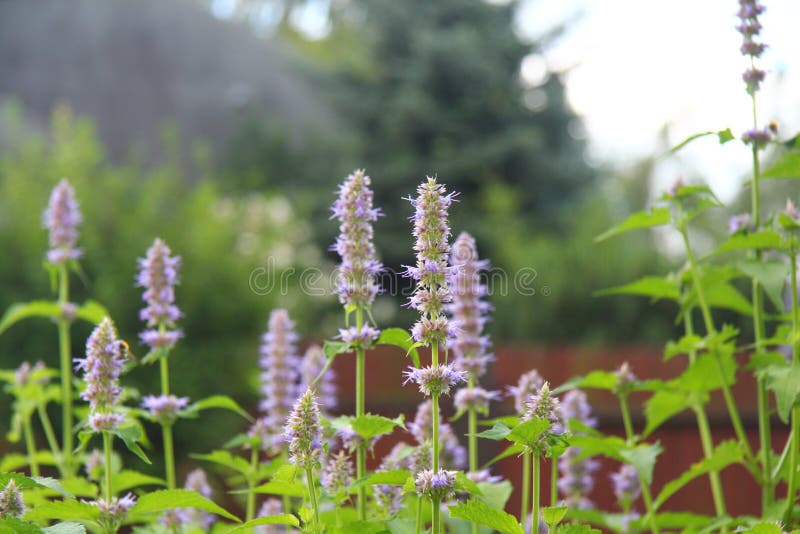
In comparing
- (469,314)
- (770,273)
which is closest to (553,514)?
(469,314)

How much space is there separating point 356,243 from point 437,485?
2.71 feet

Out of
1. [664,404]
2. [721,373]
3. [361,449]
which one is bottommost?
[361,449]

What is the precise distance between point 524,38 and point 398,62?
2.94m

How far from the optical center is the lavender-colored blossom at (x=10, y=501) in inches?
83.9

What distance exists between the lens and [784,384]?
8.20 feet

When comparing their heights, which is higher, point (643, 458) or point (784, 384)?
point (784, 384)

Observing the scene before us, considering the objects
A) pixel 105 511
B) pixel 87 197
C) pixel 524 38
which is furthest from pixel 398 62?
pixel 105 511

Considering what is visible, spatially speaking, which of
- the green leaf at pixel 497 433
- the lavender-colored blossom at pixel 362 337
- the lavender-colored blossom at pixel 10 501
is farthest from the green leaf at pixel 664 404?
the lavender-colored blossom at pixel 10 501

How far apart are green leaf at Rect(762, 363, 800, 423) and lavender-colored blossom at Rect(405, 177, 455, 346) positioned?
40.8 inches

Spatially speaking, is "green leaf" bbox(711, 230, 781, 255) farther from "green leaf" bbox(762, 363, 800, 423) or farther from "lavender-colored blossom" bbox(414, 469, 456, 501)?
"lavender-colored blossom" bbox(414, 469, 456, 501)

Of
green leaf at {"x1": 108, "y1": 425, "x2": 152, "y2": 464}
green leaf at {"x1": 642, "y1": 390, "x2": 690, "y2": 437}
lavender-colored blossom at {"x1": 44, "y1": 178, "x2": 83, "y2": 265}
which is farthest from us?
lavender-colored blossom at {"x1": 44, "y1": 178, "x2": 83, "y2": 265}

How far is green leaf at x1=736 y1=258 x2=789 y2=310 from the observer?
2.71 metres

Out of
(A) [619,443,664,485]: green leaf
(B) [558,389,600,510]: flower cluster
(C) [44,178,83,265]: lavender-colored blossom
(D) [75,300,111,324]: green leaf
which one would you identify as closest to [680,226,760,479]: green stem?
(A) [619,443,664,485]: green leaf

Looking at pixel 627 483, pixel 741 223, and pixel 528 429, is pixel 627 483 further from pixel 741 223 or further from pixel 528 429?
pixel 528 429
